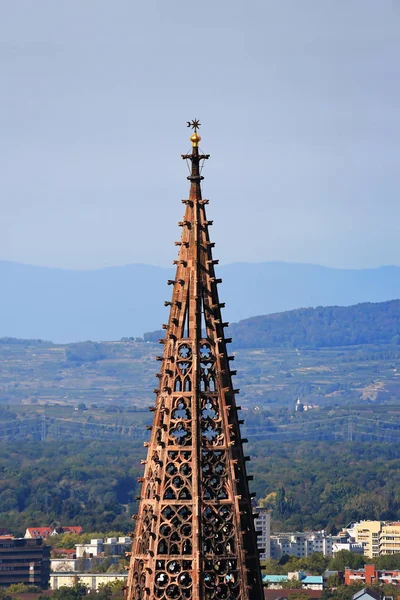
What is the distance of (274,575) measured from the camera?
5384 inches

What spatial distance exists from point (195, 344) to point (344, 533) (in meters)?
160

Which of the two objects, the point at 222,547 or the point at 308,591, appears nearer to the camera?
the point at 222,547

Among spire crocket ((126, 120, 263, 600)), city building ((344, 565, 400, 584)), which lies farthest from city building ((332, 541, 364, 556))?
spire crocket ((126, 120, 263, 600))

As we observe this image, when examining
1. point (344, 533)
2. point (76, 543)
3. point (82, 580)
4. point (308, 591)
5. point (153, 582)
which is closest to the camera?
point (153, 582)

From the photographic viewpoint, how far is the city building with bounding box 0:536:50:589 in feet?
473

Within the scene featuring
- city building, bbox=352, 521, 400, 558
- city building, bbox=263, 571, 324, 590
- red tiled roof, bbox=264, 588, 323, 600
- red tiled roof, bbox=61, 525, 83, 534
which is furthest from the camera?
red tiled roof, bbox=61, 525, 83, 534

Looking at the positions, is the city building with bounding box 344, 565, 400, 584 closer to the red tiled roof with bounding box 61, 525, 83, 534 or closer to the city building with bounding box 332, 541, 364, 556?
the city building with bounding box 332, 541, 364, 556

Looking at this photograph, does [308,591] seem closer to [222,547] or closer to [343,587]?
[343,587]

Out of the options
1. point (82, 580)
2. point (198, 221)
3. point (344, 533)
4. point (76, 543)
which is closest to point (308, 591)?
point (82, 580)

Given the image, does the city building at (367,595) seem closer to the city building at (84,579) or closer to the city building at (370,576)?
the city building at (370,576)

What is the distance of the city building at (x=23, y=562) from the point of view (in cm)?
14425

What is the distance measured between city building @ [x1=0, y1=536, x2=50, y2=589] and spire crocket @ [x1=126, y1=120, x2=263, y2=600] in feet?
411

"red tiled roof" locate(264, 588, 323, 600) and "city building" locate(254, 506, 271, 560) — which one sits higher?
"city building" locate(254, 506, 271, 560)

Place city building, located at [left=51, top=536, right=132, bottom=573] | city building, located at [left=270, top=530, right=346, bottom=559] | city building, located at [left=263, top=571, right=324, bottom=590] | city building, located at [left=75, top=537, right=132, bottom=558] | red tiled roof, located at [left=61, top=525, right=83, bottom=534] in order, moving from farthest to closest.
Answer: red tiled roof, located at [left=61, top=525, right=83, bottom=534] → city building, located at [left=270, top=530, right=346, bottom=559] → city building, located at [left=75, top=537, right=132, bottom=558] → city building, located at [left=51, top=536, right=132, bottom=573] → city building, located at [left=263, top=571, right=324, bottom=590]
